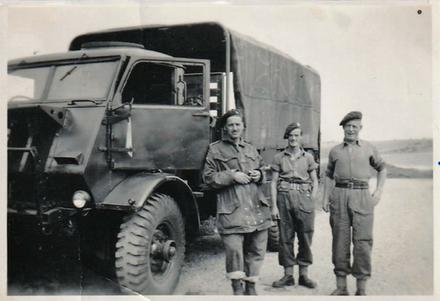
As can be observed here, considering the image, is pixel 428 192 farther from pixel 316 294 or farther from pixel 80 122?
pixel 80 122

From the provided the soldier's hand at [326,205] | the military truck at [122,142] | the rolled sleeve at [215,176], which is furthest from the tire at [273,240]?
the rolled sleeve at [215,176]

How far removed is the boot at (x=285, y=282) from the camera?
3.67 m

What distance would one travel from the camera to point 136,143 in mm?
3434

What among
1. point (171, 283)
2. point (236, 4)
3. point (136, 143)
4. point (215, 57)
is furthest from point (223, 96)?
point (171, 283)

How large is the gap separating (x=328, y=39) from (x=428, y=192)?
1.62m

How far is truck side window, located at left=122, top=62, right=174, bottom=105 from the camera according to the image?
11.9ft

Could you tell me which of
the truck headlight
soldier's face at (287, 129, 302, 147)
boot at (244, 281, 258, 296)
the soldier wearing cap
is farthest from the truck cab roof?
boot at (244, 281, 258, 296)

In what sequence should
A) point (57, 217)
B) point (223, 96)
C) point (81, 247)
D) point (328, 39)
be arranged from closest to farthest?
point (57, 217)
point (81, 247)
point (328, 39)
point (223, 96)

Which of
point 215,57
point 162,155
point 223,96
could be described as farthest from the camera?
point 215,57

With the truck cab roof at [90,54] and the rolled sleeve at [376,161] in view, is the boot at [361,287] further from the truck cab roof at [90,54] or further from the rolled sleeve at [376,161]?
the truck cab roof at [90,54]

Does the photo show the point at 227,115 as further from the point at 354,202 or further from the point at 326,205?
the point at 354,202

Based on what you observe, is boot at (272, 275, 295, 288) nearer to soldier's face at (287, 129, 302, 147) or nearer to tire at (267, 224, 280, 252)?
tire at (267, 224, 280, 252)

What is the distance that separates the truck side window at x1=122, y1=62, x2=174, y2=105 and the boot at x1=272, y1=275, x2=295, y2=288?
5.89 ft

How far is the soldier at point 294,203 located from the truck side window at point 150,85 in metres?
1.13
